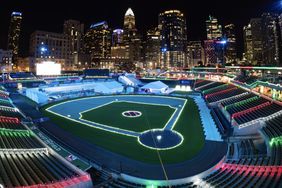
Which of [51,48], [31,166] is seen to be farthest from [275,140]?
[51,48]

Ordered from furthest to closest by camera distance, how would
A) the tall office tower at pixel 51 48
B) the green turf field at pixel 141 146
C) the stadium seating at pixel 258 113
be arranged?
the tall office tower at pixel 51 48, the stadium seating at pixel 258 113, the green turf field at pixel 141 146

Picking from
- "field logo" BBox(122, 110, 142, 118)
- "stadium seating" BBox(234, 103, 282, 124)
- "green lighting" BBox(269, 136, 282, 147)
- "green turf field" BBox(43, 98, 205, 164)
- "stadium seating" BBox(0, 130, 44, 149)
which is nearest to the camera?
"stadium seating" BBox(0, 130, 44, 149)

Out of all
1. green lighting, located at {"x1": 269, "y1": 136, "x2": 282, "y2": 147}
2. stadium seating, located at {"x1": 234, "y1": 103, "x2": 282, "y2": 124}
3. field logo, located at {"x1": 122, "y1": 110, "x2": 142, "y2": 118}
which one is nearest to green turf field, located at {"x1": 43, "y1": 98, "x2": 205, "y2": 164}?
stadium seating, located at {"x1": 234, "y1": 103, "x2": 282, "y2": 124}

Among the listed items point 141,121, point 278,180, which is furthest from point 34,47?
point 278,180

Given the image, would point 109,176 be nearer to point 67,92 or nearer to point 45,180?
point 45,180

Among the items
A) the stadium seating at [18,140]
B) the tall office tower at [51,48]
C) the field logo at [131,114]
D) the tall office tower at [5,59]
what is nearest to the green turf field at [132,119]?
the field logo at [131,114]

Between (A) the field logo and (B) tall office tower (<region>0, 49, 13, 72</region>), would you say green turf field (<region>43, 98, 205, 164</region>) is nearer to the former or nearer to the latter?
(A) the field logo

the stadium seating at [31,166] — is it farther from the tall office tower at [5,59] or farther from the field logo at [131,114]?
the tall office tower at [5,59]
